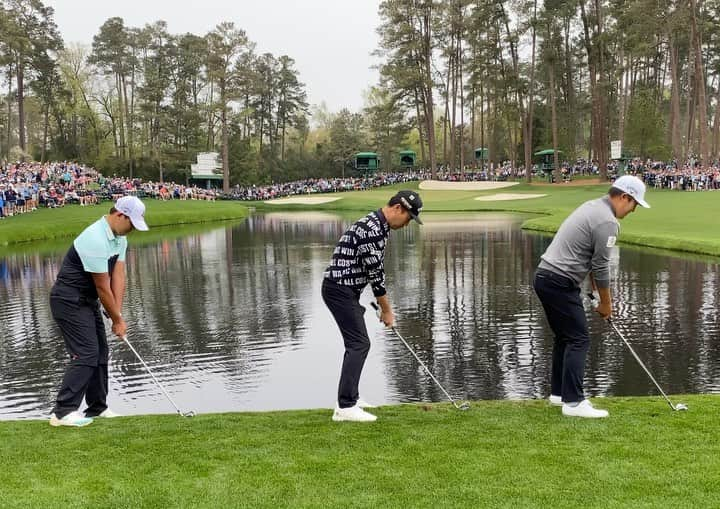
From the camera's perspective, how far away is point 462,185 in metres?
67.8

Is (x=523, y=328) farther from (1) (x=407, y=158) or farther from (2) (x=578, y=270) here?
(1) (x=407, y=158)

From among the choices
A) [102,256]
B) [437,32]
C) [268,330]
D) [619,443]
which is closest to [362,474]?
[619,443]

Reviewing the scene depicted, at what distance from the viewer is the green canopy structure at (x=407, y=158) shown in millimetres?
99575

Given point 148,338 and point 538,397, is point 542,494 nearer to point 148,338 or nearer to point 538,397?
point 538,397

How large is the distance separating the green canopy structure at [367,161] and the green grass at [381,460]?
8779 cm

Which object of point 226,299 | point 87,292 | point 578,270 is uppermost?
point 578,270

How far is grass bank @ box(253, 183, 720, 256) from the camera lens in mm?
24219

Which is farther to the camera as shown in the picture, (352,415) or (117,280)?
(117,280)

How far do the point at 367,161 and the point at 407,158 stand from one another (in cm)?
879

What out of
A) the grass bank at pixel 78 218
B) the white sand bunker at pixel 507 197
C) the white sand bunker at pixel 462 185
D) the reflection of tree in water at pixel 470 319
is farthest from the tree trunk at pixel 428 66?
the reflection of tree in water at pixel 470 319

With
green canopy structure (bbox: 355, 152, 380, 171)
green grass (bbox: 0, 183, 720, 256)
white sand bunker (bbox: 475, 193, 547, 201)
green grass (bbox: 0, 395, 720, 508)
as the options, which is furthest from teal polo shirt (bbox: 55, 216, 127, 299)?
green canopy structure (bbox: 355, 152, 380, 171)

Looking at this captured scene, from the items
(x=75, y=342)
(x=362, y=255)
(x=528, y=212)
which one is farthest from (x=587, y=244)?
(x=528, y=212)

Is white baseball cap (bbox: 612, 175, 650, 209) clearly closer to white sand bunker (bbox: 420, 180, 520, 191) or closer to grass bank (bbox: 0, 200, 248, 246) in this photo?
grass bank (bbox: 0, 200, 248, 246)

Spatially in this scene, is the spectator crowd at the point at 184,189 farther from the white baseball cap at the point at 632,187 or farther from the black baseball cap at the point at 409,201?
the white baseball cap at the point at 632,187
